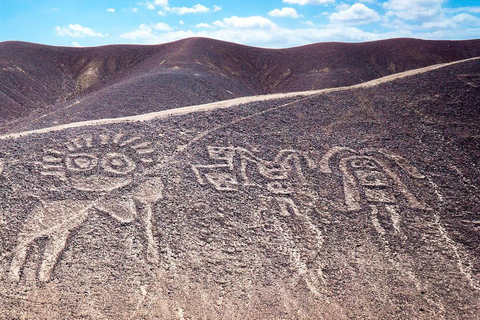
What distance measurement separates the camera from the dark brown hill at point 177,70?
24438mm

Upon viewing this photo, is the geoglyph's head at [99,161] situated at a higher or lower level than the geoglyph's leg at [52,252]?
higher

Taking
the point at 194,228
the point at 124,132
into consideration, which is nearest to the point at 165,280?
the point at 194,228

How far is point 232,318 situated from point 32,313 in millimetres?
2831

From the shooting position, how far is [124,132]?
9805mm

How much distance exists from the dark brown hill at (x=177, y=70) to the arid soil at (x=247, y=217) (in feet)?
40.9

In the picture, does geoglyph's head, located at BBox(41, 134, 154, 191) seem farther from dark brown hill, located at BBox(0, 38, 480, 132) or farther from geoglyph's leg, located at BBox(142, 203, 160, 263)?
dark brown hill, located at BBox(0, 38, 480, 132)

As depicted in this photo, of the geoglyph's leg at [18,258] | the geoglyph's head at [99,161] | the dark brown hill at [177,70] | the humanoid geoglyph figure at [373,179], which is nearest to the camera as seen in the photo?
the geoglyph's leg at [18,258]

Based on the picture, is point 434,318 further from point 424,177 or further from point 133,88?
point 133,88

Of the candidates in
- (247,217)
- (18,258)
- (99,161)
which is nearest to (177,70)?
(99,161)

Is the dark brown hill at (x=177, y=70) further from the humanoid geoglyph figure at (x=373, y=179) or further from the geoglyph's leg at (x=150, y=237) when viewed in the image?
the humanoid geoglyph figure at (x=373, y=179)

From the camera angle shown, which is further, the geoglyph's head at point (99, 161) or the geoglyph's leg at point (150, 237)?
the geoglyph's head at point (99, 161)

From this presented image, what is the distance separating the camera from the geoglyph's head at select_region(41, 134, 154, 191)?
7.82 meters

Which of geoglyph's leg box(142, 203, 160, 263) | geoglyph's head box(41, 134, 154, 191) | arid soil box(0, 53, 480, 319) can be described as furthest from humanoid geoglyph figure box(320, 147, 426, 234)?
geoglyph's head box(41, 134, 154, 191)

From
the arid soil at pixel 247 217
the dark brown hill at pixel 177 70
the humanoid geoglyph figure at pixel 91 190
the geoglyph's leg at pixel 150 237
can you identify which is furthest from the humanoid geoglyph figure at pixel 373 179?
the dark brown hill at pixel 177 70
